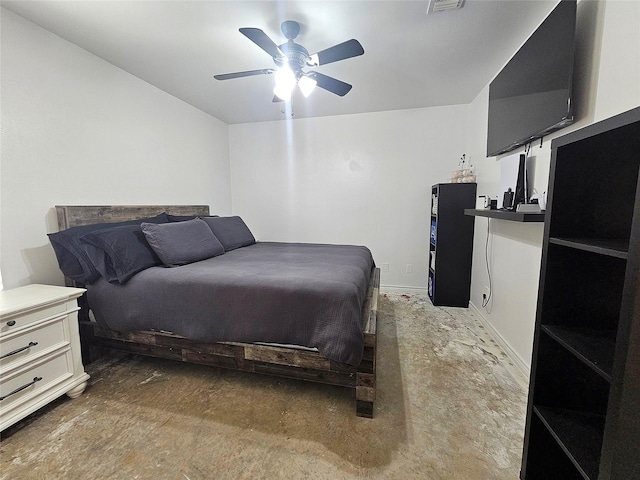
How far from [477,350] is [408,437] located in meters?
1.23

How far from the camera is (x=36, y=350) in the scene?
1.57 metres

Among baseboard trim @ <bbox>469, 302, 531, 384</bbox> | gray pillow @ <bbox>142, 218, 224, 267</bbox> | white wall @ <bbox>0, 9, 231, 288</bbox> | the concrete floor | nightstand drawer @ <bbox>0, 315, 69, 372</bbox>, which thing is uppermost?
white wall @ <bbox>0, 9, 231, 288</bbox>

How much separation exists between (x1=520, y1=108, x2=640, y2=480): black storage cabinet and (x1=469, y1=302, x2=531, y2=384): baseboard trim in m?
0.77

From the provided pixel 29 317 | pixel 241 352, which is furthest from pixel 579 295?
pixel 29 317

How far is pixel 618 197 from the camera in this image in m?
0.94

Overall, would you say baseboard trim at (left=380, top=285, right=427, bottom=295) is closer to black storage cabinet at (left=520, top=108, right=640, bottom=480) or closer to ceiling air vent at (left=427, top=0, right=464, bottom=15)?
black storage cabinet at (left=520, top=108, right=640, bottom=480)

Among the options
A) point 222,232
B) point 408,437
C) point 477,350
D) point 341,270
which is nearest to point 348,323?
point 341,270

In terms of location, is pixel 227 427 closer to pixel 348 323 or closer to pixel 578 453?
pixel 348 323

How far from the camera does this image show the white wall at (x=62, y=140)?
1.86 m

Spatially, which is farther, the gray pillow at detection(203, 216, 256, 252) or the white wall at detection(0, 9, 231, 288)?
the gray pillow at detection(203, 216, 256, 252)

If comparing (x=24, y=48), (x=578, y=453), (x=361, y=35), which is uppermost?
(x=361, y=35)

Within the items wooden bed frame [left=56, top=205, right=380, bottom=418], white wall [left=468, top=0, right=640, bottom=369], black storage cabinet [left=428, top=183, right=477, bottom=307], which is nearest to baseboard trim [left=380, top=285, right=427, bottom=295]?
black storage cabinet [left=428, top=183, right=477, bottom=307]

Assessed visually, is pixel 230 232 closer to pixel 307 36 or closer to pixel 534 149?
pixel 307 36

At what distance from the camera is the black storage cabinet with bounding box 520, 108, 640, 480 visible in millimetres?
898
